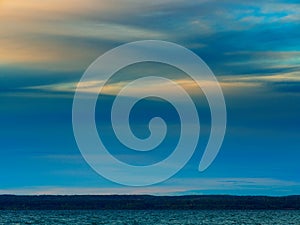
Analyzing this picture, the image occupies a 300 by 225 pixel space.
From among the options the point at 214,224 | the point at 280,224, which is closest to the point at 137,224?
the point at 214,224

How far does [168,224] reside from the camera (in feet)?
547

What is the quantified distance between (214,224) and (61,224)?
97.2 feet

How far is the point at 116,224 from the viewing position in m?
168

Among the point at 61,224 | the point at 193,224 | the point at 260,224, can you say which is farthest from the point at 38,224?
the point at 260,224

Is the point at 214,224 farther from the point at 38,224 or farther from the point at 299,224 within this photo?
the point at 38,224

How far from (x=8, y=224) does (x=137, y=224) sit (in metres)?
24.3

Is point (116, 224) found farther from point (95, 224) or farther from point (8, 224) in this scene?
point (8, 224)

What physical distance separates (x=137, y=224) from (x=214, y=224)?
47.7ft

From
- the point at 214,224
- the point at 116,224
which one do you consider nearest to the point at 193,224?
the point at 214,224

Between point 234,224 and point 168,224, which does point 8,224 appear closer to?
point 168,224

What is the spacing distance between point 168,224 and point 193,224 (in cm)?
479

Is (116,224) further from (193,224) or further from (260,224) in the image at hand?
(260,224)

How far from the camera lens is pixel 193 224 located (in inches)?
6526

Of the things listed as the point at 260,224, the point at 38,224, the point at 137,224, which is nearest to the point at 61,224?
the point at 38,224
